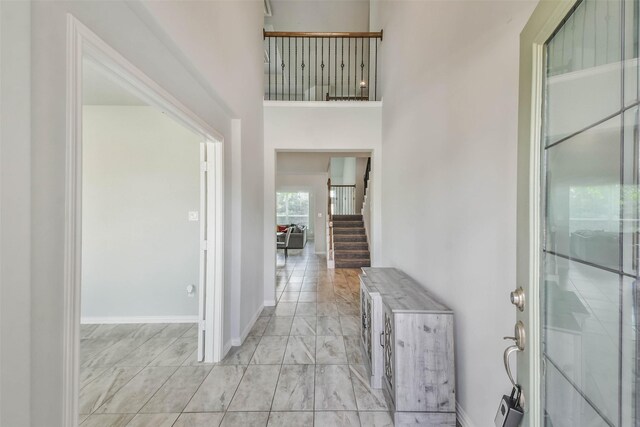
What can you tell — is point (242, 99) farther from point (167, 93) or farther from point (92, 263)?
point (92, 263)

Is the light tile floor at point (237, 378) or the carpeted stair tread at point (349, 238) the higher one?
the carpeted stair tread at point (349, 238)

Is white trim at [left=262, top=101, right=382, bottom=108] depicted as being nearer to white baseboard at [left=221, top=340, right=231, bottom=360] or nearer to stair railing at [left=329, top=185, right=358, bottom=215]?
white baseboard at [left=221, top=340, right=231, bottom=360]

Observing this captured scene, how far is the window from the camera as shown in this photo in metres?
12.4

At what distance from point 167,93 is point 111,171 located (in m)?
2.40

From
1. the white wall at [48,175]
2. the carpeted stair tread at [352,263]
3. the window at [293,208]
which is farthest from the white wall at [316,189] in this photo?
the white wall at [48,175]

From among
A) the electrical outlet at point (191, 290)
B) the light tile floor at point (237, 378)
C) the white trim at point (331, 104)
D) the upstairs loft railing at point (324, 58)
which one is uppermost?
the upstairs loft railing at point (324, 58)

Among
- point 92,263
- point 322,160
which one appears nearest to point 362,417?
point 92,263

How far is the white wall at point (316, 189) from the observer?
873 cm

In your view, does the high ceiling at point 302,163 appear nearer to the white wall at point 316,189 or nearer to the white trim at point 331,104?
the white wall at point 316,189

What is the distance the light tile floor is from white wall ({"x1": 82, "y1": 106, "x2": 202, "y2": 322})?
30cm

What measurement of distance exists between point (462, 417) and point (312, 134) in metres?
3.47

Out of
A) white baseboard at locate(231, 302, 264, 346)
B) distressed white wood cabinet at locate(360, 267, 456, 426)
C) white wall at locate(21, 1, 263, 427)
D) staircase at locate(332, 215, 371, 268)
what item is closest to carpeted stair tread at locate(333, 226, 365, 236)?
staircase at locate(332, 215, 371, 268)

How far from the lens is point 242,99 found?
275 cm

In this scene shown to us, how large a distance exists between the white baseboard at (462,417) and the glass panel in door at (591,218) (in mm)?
908
